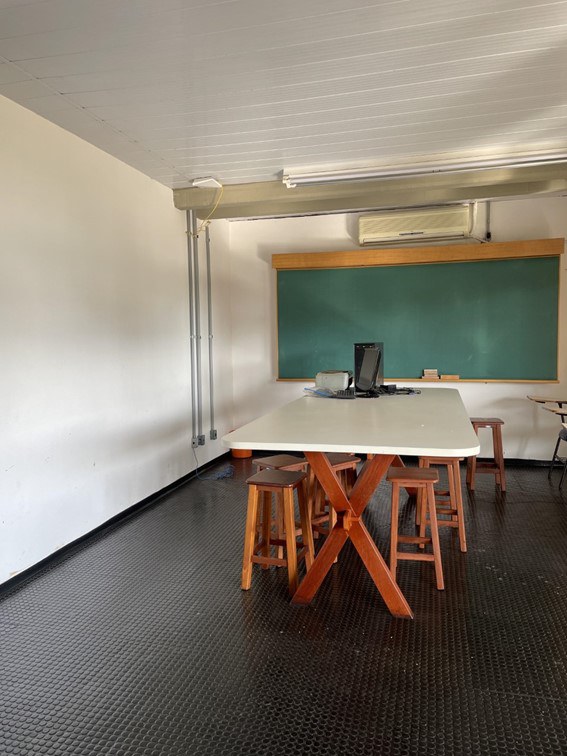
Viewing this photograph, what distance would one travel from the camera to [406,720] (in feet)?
6.05

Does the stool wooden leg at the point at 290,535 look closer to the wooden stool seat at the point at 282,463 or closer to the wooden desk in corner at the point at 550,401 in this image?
the wooden stool seat at the point at 282,463

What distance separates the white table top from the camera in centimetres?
212

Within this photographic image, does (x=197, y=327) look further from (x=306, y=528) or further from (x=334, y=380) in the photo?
(x=306, y=528)

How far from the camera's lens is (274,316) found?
6434 millimetres

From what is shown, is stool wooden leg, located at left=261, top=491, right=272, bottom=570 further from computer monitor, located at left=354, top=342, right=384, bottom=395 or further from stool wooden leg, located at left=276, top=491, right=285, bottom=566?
computer monitor, located at left=354, top=342, right=384, bottom=395

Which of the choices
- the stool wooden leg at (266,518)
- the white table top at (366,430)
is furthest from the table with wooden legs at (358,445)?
the stool wooden leg at (266,518)

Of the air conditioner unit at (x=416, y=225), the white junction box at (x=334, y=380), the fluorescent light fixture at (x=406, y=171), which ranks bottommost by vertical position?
the white junction box at (x=334, y=380)

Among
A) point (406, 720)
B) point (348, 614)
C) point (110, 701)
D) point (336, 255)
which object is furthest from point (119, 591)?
point (336, 255)

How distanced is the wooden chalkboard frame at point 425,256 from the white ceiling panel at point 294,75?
5.48 feet

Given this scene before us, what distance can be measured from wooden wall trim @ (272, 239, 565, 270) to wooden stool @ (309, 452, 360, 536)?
2.84 metres

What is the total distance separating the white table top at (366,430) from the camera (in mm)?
2125

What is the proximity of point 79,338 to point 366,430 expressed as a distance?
223cm

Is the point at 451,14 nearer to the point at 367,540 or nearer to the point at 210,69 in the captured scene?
the point at 210,69

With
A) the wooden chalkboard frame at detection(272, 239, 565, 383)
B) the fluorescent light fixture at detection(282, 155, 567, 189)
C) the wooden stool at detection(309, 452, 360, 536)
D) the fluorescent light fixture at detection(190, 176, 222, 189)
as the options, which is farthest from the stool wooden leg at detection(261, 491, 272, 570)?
the wooden chalkboard frame at detection(272, 239, 565, 383)
